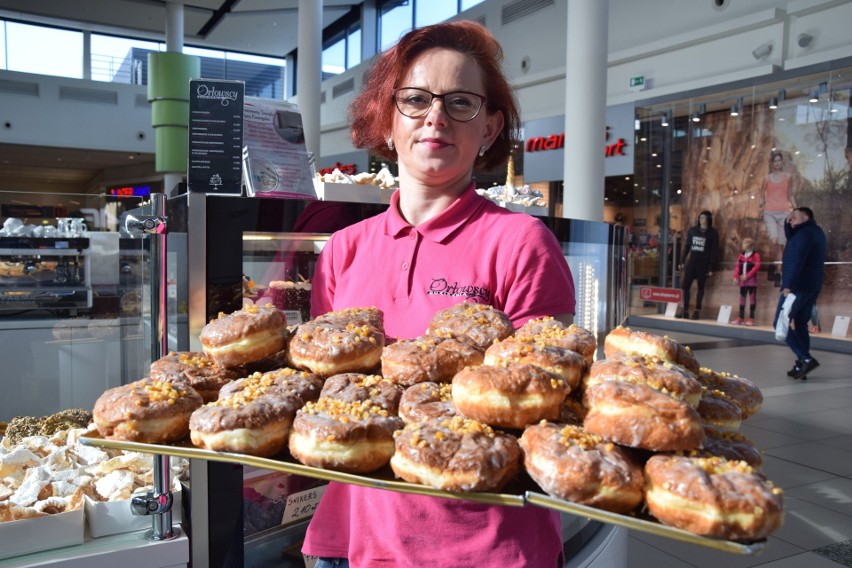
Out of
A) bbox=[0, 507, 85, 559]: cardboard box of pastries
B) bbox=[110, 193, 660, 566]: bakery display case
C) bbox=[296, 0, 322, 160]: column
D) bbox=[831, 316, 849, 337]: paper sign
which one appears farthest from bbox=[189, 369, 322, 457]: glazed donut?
bbox=[831, 316, 849, 337]: paper sign

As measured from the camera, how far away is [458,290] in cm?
154

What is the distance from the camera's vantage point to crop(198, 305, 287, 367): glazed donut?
1.23 meters

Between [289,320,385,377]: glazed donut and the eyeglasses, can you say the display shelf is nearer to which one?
[289,320,385,377]: glazed donut

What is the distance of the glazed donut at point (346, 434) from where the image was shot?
0.98m

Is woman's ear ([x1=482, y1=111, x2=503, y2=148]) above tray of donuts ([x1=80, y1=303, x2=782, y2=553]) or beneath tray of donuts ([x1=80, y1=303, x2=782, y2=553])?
above

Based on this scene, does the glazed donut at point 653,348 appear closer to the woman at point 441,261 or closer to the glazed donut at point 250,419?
the woman at point 441,261

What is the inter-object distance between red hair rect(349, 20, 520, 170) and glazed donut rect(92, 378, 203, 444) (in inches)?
34.8

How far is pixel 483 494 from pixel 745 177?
12278 millimetres

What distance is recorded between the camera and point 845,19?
923cm

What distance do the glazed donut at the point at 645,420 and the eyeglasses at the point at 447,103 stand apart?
0.84 meters

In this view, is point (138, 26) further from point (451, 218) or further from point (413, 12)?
point (451, 218)

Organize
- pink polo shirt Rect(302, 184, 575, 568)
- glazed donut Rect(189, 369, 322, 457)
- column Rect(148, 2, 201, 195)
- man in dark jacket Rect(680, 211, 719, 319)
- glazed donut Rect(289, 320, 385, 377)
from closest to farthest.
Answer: glazed donut Rect(189, 369, 322, 457) → glazed donut Rect(289, 320, 385, 377) → pink polo shirt Rect(302, 184, 575, 568) → man in dark jacket Rect(680, 211, 719, 319) → column Rect(148, 2, 201, 195)

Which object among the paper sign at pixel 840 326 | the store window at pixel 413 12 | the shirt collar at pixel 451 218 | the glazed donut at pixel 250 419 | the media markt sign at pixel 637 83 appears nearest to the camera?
the glazed donut at pixel 250 419

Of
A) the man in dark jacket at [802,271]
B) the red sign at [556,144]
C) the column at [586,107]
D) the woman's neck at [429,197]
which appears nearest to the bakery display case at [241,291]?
the woman's neck at [429,197]
